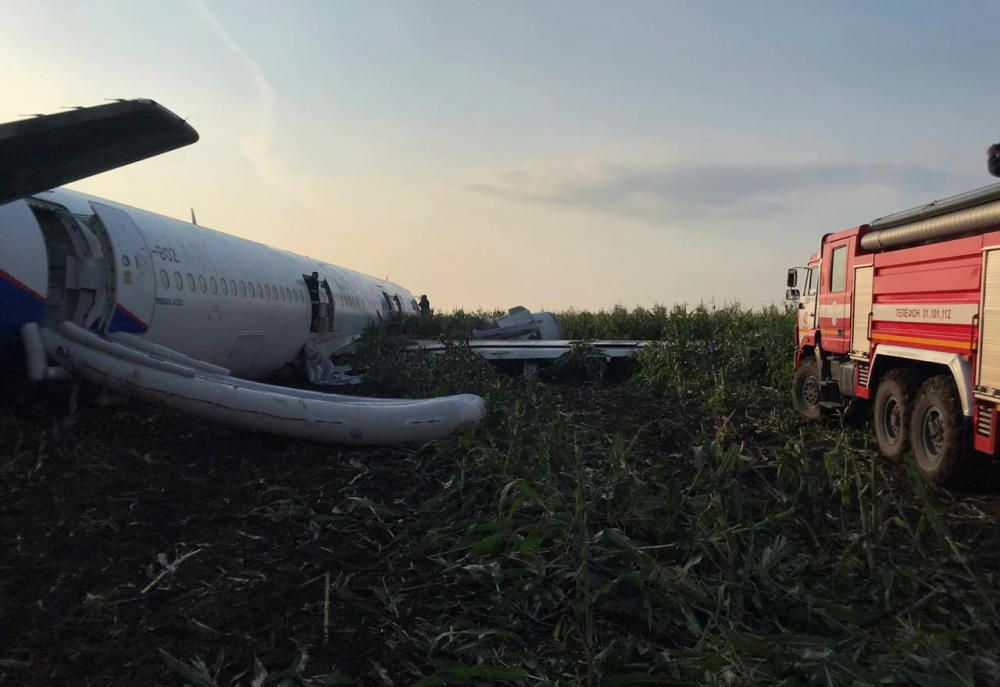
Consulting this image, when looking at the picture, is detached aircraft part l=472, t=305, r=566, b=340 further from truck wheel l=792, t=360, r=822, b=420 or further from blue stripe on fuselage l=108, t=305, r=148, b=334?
blue stripe on fuselage l=108, t=305, r=148, b=334

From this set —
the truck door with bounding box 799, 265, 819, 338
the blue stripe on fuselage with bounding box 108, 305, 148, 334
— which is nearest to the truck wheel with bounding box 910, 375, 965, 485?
the truck door with bounding box 799, 265, 819, 338

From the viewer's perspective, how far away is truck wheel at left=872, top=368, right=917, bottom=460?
30.2 ft

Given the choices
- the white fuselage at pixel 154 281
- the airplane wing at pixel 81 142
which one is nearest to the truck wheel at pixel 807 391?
the white fuselage at pixel 154 281

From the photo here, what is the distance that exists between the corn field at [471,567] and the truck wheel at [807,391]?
374cm

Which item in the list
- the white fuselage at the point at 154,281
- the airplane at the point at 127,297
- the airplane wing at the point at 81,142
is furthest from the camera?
the white fuselage at the point at 154,281

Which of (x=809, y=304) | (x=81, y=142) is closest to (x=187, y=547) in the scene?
(x=81, y=142)

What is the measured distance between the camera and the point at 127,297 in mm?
10664

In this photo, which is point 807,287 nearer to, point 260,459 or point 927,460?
point 927,460

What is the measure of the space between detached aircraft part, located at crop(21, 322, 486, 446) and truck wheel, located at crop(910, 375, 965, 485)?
15.5ft

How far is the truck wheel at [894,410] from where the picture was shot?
9203 millimetres

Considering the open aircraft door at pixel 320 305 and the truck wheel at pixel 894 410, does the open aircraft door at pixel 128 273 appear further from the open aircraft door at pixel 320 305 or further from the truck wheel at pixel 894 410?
the truck wheel at pixel 894 410

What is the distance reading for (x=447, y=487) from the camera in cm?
732

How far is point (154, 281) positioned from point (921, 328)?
31.1 ft

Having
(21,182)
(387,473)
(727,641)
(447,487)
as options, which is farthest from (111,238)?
(727,641)
